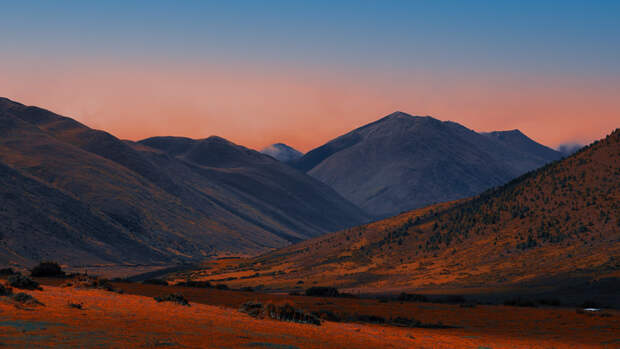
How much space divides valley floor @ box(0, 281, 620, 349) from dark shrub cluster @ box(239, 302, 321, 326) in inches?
26.0

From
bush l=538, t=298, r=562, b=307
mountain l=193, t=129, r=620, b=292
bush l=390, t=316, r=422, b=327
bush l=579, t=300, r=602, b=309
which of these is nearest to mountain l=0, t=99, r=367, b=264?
mountain l=193, t=129, r=620, b=292

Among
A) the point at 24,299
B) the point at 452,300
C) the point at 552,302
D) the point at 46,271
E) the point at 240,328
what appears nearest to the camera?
the point at 24,299

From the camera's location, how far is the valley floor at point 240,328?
1983 cm

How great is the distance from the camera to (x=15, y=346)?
17.3m

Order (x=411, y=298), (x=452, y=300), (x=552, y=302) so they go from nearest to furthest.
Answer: (x=552, y=302)
(x=411, y=298)
(x=452, y=300)

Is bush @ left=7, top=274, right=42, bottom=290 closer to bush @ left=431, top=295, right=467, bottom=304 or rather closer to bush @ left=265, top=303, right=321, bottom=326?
bush @ left=265, top=303, right=321, bottom=326

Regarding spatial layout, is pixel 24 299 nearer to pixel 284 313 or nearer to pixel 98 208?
pixel 284 313

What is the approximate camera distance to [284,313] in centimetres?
2862

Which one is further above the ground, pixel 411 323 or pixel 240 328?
pixel 411 323

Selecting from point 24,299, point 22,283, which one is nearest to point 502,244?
point 22,283

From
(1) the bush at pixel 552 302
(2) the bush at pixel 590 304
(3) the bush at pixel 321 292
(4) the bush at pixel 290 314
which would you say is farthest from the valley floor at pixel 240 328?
(3) the bush at pixel 321 292

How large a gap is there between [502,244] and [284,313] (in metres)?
48.4

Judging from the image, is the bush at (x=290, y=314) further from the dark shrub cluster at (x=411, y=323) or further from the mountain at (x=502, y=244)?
the mountain at (x=502, y=244)

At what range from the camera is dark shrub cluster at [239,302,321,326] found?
28203mm
